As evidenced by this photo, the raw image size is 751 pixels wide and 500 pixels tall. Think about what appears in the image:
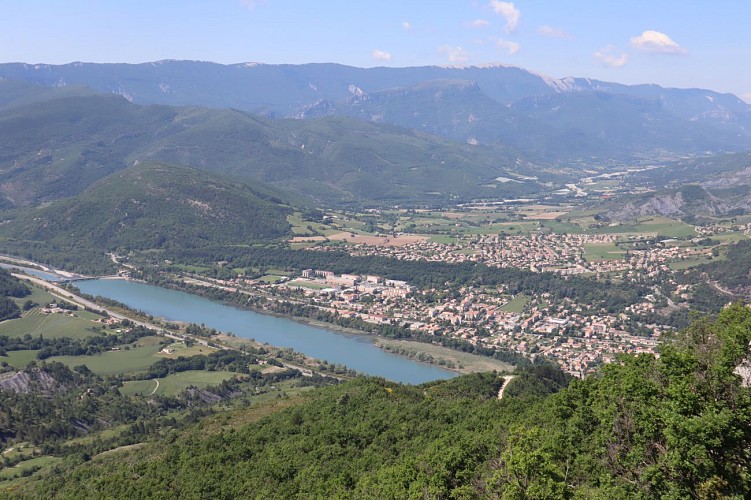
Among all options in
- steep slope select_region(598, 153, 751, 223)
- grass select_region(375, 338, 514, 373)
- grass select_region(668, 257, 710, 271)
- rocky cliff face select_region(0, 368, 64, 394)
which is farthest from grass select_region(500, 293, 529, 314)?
steep slope select_region(598, 153, 751, 223)

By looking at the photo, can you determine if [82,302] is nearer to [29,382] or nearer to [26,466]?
[29,382]

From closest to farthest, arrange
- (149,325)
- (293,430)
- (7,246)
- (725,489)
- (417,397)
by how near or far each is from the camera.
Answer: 1. (725,489)
2. (293,430)
3. (417,397)
4. (149,325)
5. (7,246)

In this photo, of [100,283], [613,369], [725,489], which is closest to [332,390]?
[613,369]

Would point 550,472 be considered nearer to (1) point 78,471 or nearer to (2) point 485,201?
(1) point 78,471

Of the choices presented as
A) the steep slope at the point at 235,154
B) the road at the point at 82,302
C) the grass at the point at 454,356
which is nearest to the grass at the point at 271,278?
the road at the point at 82,302

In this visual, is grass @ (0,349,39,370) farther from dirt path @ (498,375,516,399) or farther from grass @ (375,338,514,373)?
dirt path @ (498,375,516,399)

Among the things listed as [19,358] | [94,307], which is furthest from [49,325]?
[19,358]

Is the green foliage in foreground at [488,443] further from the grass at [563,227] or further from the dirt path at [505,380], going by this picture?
the grass at [563,227]
